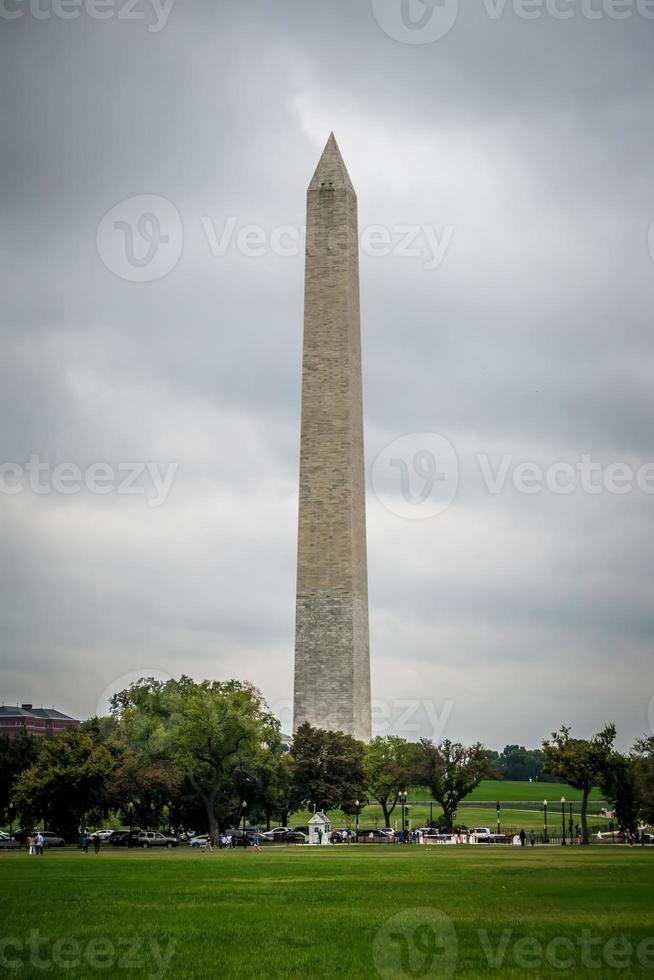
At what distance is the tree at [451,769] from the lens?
77.8 metres

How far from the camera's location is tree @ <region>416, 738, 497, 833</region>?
7775 centimetres

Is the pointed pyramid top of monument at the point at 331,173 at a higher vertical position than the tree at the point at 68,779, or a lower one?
higher

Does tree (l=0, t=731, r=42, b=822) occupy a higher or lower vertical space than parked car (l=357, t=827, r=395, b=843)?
higher

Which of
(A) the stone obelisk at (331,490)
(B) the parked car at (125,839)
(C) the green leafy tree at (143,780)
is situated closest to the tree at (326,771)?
(A) the stone obelisk at (331,490)

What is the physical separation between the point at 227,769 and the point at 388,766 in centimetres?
1439

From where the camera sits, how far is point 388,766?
268ft

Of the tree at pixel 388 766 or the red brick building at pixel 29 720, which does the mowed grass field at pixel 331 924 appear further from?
the red brick building at pixel 29 720

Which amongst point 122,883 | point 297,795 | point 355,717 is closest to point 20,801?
point 297,795

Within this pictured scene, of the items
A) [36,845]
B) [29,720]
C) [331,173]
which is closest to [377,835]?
[36,845]

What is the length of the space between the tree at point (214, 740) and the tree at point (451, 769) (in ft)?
30.4

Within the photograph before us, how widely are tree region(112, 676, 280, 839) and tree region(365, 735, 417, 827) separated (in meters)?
7.84

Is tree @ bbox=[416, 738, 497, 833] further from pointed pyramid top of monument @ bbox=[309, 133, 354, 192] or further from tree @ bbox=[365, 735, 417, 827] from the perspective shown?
pointed pyramid top of monument @ bbox=[309, 133, 354, 192]

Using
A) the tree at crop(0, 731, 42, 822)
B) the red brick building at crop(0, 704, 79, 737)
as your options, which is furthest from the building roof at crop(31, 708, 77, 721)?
the tree at crop(0, 731, 42, 822)

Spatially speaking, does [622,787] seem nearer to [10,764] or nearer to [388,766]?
[388,766]
